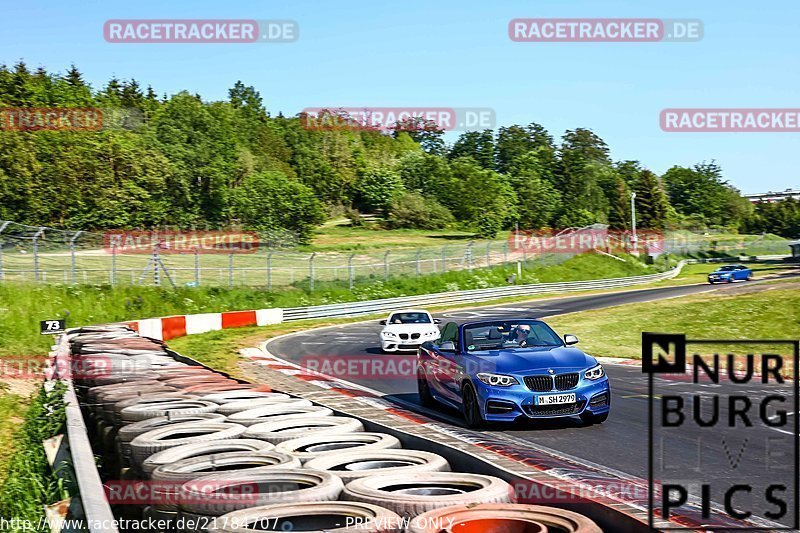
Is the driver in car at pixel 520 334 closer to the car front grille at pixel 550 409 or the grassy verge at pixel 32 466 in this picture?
the car front grille at pixel 550 409

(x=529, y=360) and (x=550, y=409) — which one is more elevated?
(x=529, y=360)

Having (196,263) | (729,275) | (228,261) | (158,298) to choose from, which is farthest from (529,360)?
(228,261)

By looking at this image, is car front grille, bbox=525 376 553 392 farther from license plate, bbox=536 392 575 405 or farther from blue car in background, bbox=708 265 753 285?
blue car in background, bbox=708 265 753 285

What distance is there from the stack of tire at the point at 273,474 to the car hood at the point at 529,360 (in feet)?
11.0

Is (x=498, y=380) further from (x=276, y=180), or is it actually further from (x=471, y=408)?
(x=276, y=180)

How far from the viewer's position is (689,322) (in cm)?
3219

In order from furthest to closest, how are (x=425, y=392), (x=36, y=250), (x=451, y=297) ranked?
(x=451, y=297) → (x=36, y=250) → (x=425, y=392)

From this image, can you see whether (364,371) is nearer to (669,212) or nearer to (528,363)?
(528,363)

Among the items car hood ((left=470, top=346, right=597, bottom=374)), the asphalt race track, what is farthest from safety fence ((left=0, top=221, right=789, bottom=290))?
car hood ((left=470, top=346, right=597, bottom=374))

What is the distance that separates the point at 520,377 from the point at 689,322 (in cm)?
2221

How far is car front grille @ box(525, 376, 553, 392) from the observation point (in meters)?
11.8

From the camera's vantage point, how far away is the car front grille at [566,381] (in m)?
11.8

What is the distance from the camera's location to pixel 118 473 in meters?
7.88

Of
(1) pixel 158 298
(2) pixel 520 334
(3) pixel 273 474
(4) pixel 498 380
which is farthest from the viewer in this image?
(1) pixel 158 298
